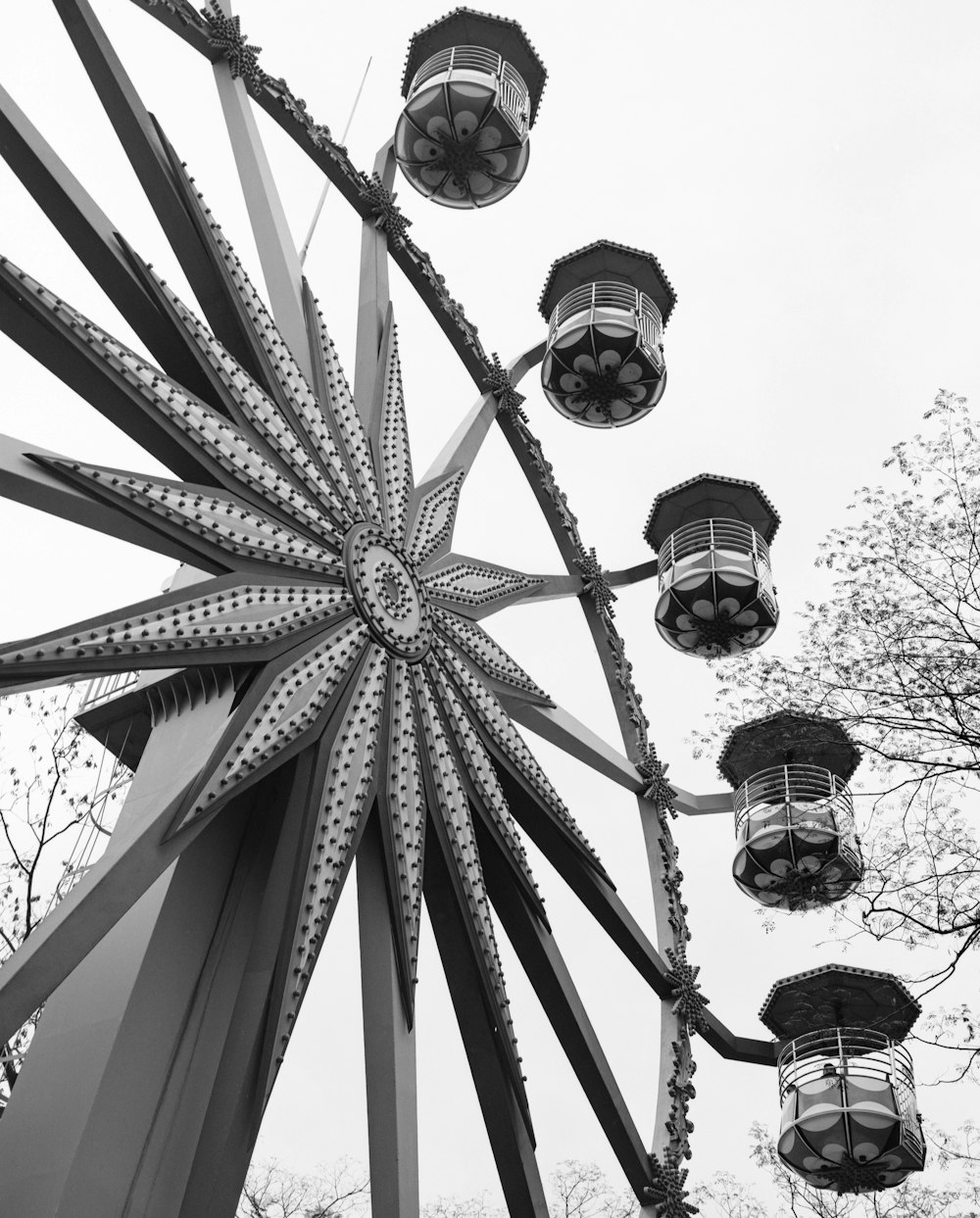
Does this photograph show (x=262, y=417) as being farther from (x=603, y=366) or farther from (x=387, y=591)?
(x=603, y=366)

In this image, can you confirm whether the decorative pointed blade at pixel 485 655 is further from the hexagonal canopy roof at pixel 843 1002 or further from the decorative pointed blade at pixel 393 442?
the hexagonal canopy roof at pixel 843 1002

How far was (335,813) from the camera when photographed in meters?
7.06

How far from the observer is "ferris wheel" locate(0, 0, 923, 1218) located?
6.21 metres

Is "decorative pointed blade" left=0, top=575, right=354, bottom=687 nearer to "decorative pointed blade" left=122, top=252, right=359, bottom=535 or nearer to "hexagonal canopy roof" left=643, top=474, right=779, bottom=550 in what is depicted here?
"decorative pointed blade" left=122, top=252, right=359, bottom=535

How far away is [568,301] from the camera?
12.3 metres

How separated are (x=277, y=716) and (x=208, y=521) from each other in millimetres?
1027

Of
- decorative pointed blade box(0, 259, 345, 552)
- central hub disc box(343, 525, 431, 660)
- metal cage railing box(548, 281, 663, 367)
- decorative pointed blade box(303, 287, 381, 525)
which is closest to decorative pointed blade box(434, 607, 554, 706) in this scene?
central hub disc box(343, 525, 431, 660)

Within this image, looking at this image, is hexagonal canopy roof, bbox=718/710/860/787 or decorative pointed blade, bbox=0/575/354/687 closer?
decorative pointed blade, bbox=0/575/354/687

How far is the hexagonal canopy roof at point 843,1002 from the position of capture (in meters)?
10.7

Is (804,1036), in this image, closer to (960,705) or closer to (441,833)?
(960,705)

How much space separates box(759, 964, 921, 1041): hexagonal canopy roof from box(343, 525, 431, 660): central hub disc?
4228 mm

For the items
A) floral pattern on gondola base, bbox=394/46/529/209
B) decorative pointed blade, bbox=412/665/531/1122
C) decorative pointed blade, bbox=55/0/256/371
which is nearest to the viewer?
decorative pointed blade, bbox=412/665/531/1122

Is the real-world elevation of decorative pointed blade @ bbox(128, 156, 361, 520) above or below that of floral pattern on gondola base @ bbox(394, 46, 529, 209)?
below

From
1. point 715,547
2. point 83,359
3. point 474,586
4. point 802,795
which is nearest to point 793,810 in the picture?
point 802,795
